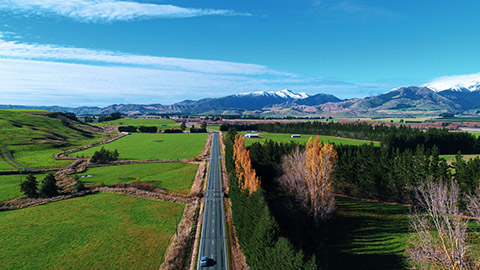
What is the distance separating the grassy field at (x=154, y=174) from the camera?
284 ft

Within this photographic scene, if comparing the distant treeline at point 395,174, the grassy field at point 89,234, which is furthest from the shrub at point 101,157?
the distant treeline at point 395,174

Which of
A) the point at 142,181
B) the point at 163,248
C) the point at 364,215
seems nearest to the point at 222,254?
the point at 163,248

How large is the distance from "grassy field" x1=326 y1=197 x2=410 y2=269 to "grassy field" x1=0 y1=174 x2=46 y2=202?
84817 mm

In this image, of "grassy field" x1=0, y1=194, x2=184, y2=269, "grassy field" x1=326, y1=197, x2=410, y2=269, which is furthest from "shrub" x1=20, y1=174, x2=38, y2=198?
"grassy field" x1=326, y1=197, x2=410, y2=269

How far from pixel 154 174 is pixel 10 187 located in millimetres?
43249

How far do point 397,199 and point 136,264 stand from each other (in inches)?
2344

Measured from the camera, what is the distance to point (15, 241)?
166 feet

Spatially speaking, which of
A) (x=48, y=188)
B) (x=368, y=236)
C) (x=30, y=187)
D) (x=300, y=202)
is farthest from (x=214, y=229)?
(x=30, y=187)

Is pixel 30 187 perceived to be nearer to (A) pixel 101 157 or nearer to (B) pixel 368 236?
(A) pixel 101 157

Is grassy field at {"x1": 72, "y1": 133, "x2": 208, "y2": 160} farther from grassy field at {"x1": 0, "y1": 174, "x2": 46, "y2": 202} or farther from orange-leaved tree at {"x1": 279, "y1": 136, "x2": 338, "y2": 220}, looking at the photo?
orange-leaved tree at {"x1": 279, "y1": 136, "x2": 338, "y2": 220}

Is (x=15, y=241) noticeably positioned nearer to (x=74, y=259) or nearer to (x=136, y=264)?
(x=74, y=259)

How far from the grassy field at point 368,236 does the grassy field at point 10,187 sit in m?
84.8

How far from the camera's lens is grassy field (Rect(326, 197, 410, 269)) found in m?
40.6

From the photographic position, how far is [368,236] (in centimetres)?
4812
